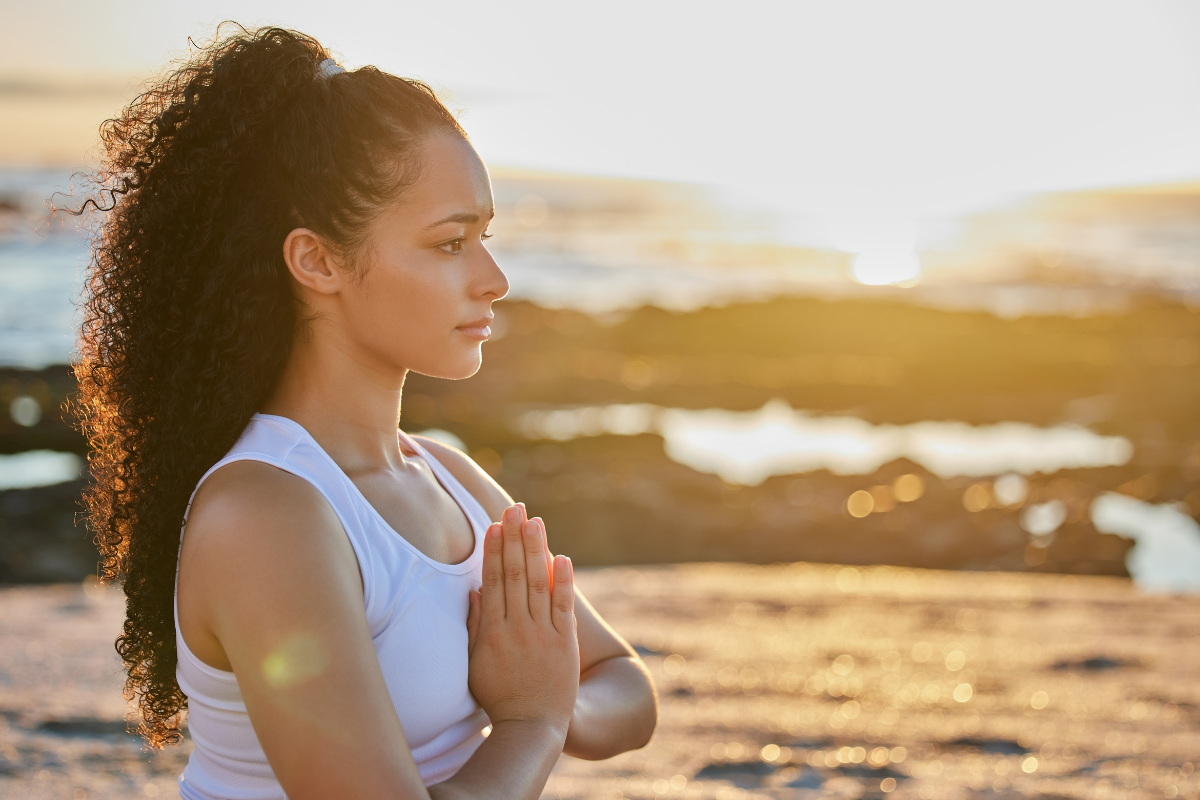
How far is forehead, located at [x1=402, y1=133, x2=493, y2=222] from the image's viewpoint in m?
1.79

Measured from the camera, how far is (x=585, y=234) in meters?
59.0

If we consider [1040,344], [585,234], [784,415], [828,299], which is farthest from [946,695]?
[585,234]

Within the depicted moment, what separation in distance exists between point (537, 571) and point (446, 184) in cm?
71

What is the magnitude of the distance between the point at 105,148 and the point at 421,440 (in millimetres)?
875

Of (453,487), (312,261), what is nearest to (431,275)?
(312,261)

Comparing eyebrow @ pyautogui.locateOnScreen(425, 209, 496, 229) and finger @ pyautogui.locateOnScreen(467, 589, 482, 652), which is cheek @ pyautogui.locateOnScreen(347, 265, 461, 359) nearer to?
eyebrow @ pyautogui.locateOnScreen(425, 209, 496, 229)

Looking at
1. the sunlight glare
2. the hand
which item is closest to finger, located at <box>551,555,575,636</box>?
the hand

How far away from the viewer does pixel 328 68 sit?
1858 mm

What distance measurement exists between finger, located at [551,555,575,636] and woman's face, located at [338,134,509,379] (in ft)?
1.32

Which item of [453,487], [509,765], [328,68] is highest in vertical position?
[328,68]

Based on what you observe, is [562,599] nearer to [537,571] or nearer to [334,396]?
[537,571]

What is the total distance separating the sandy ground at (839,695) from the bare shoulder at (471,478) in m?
1.87

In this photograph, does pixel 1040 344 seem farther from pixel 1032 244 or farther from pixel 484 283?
pixel 1032 244

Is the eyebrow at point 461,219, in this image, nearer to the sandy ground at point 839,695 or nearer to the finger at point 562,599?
the finger at point 562,599
